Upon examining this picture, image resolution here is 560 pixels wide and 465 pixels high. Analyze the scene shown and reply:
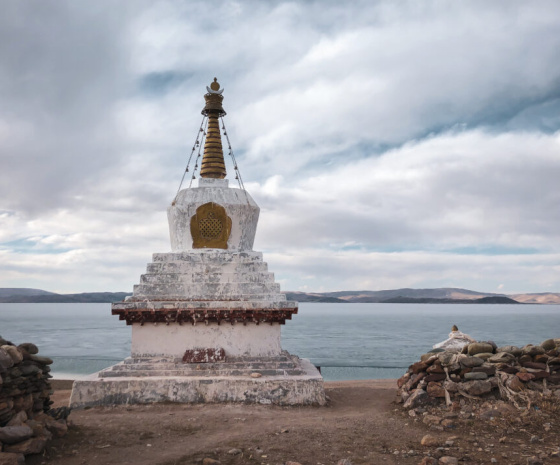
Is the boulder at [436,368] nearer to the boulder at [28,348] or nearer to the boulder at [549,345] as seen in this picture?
the boulder at [549,345]

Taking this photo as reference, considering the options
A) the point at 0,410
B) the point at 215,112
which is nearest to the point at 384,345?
the point at 215,112

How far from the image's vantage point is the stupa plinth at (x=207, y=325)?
9641 mm

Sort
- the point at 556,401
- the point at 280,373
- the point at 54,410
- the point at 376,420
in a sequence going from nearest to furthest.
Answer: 1. the point at 54,410
2. the point at 556,401
3. the point at 376,420
4. the point at 280,373

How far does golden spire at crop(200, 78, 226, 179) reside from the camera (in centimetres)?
1297

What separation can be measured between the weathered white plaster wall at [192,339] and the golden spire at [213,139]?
4.37 metres

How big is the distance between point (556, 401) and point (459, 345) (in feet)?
14.1

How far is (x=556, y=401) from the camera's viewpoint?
25.9 ft

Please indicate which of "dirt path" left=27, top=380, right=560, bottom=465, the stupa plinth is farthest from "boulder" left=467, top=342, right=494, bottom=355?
the stupa plinth

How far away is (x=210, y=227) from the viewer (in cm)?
1209

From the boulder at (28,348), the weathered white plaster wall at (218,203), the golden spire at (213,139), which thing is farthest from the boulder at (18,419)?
the golden spire at (213,139)

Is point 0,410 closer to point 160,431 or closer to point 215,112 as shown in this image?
point 160,431

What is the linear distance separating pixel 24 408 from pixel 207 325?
4.57 metres

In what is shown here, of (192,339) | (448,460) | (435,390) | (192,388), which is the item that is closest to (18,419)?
(192,388)

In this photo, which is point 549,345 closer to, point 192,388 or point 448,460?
point 448,460
